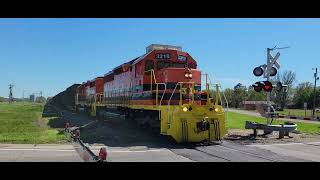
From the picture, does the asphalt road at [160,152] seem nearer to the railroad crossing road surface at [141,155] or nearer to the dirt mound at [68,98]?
the railroad crossing road surface at [141,155]

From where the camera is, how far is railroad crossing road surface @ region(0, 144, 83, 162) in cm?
1157

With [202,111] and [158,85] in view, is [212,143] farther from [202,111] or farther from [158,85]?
[158,85]

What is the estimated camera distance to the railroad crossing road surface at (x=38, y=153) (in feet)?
38.0

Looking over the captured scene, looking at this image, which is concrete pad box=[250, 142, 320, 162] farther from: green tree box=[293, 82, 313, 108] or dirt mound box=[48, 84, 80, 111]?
green tree box=[293, 82, 313, 108]

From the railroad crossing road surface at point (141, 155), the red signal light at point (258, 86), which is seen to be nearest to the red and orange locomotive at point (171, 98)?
the railroad crossing road surface at point (141, 155)

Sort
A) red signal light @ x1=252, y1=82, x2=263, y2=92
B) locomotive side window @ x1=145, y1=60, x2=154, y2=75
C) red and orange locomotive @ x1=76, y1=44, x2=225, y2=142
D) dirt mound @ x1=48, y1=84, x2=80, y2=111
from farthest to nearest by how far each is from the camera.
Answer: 1. dirt mound @ x1=48, y1=84, x2=80, y2=111
2. red signal light @ x1=252, y1=82, x2=263, y2=92
3. locomotive side window @ x1=145, y1=60, x2=154, y2=75
4. red and orange locomotive @ x1=76, y1=44, x2=225, y2=142

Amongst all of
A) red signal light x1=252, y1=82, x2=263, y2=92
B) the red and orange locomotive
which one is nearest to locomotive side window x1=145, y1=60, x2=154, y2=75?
the red and orange locomotive

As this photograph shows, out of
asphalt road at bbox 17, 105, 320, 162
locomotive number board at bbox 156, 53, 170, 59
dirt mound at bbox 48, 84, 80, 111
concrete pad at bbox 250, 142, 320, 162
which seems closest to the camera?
asphalt road at bbox 17, 105, 320, 162

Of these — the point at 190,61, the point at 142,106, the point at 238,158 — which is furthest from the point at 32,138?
the point at 238,158

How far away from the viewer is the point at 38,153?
12.9 m

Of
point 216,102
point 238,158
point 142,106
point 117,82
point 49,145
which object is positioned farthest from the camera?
point 117,82

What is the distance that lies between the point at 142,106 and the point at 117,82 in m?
6.84

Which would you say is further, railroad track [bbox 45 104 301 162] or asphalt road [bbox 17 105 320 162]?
asphalt road [bbox 17 105 320 162]
